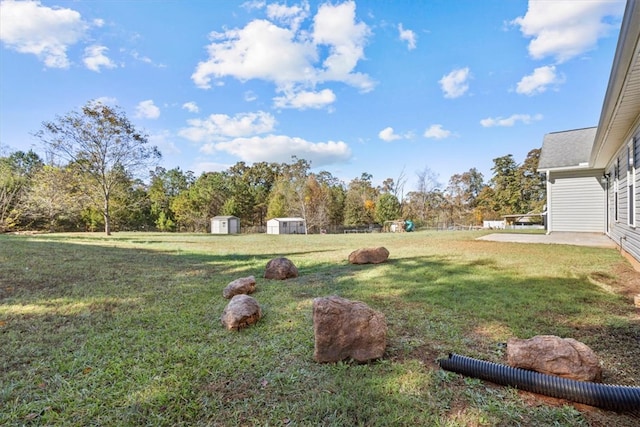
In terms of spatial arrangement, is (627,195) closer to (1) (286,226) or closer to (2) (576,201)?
(2) (576,201)

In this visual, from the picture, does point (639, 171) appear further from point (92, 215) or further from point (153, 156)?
point (92, 215)

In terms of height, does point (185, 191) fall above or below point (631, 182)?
above

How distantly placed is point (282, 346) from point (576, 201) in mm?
12356

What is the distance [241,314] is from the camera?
298cm

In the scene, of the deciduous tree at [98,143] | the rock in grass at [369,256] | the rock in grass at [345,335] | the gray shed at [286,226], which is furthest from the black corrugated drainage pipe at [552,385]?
the gray shed at [286,226]

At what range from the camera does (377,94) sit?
16.9 metres

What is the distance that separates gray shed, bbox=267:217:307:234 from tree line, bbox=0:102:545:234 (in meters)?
2.20

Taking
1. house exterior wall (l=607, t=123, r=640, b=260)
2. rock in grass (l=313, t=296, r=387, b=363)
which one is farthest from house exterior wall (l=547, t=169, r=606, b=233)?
rock in grass (l=313, t=296, r=387, b=363)

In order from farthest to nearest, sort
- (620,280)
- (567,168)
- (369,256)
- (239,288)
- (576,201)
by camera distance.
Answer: (576,201)
(567,168)
(369,256)
(620,280)
(239,288)

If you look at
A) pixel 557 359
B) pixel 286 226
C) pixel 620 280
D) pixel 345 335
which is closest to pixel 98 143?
pixel 286 226

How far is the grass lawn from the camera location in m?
1.65

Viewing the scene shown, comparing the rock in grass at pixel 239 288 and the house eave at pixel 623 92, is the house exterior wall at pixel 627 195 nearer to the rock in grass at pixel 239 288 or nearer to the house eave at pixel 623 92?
the house eave at pixel 623 92

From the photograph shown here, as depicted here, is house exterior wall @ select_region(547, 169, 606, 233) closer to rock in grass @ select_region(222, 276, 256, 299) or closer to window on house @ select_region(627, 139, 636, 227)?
window on house @ select_region(627, 139, 636, 227)

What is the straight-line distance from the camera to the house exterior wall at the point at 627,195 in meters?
5.36
